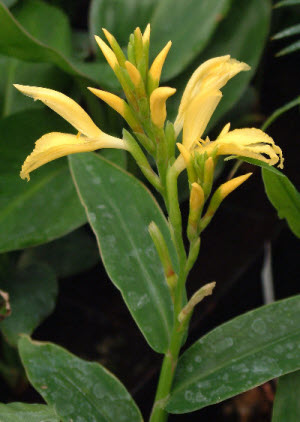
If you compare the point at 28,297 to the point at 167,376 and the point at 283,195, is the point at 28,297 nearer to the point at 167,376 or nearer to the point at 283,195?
the point at 167,376

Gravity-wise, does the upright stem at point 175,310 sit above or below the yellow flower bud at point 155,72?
below

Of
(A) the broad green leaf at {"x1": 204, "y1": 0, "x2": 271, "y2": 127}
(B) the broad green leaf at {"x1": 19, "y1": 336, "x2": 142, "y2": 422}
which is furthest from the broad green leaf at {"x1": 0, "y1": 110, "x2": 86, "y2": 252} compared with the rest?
(A) the broad green leaf at {"x1": 204, "y1": 0, "x2": 271, "y2": 127}

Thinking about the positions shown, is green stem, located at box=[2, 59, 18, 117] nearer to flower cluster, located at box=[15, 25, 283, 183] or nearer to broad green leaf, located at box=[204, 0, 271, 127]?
broad green leaf, located at box=[204, 0, 271, 127]

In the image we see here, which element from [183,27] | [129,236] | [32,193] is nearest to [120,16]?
[183,27]

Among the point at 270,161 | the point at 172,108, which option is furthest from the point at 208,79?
the point at 172,108

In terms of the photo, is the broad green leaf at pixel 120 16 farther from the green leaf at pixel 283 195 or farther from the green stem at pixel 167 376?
the green stem at pixel 167 376

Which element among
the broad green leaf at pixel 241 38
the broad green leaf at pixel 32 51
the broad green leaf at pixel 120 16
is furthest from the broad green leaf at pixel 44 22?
the broad green leaf at pixel 241 38
